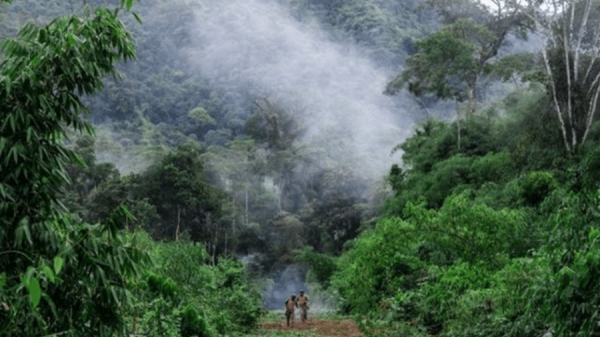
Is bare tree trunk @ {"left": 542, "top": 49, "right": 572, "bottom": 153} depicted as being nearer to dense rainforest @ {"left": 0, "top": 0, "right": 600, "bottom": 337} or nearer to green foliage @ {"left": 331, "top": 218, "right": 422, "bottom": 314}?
dense rainforest @ {"left": 0, "top": 0, "right": 600, "bottom": 337}

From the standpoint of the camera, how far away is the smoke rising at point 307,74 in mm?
62375

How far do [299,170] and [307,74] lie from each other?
99.3 ft

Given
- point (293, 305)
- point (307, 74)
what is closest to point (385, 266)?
point (293, 305)

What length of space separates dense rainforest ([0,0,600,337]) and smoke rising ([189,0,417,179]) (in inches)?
13.6

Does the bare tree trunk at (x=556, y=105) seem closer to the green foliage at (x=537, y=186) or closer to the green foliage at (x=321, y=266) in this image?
the green foliage at (x=537, y=186)

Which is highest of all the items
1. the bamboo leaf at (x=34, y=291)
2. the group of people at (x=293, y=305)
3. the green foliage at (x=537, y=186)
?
the bamboo leaf at (x=34, y=291)

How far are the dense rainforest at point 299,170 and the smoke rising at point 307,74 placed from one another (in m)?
0.35

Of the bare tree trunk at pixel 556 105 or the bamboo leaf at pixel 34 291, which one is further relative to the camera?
the bare tree trunk at pixel 556 105

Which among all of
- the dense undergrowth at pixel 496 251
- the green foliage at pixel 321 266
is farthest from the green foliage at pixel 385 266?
the green foliage at pixel 321 266

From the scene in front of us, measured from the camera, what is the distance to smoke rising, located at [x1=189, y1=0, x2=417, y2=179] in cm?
6238

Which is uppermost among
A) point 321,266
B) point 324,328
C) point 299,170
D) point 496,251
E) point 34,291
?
point 34,291

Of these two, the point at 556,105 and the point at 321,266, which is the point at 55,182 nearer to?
the point at 556,105

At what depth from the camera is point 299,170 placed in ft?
171

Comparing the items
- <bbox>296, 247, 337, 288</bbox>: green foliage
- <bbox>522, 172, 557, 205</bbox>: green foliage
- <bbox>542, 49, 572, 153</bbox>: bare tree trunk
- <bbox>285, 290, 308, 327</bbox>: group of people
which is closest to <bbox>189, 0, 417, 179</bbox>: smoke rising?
<bbox>296, 247, 337, 288</bbox>: green foliage
